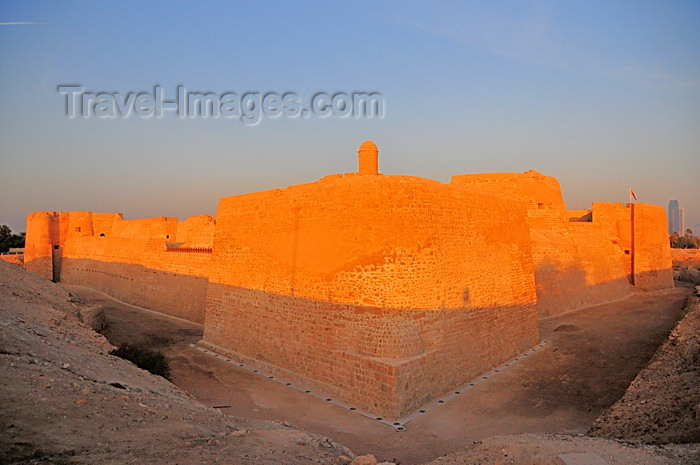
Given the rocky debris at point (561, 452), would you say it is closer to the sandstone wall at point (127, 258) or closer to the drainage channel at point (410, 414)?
the drainage channel at point (410, 414)

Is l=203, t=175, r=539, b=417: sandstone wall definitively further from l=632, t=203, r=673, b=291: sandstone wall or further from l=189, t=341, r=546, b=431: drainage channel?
l=632, t=203, r=673, b=291: sandstone wall

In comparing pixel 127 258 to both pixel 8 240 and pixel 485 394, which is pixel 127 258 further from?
pixel 8 240

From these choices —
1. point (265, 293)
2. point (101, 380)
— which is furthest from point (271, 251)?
point (101, 380)

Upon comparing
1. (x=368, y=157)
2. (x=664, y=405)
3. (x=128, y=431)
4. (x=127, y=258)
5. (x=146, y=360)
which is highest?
(x=368, y=157)

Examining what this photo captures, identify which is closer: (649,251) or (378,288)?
(378,288)

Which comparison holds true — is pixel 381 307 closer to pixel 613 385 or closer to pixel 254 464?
pixel 254 464

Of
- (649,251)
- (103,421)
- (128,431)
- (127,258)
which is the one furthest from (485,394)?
(127,258)

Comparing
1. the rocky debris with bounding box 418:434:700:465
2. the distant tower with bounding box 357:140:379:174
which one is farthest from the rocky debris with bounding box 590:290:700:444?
the distant tower with bounding box 357:140:379:174

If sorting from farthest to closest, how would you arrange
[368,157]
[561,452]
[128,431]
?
[368,157]
[561,452]
[128,431]

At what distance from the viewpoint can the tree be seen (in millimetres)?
40447

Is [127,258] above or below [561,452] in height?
above

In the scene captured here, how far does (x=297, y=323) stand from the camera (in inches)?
392

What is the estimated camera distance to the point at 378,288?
847 centimetres

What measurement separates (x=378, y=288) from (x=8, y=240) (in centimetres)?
4643
